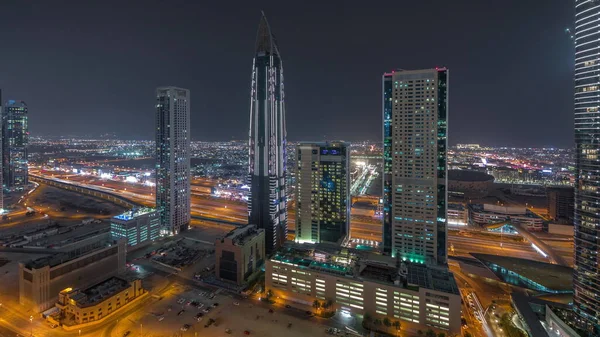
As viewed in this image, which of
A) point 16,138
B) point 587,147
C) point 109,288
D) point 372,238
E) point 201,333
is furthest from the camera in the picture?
point 16,138

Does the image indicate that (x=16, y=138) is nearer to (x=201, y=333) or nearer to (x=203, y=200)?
(x=203, y=200)

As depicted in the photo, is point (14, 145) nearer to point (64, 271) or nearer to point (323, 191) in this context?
point (64, 271)

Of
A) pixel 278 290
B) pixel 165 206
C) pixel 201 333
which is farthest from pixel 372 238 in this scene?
pixel 165 206

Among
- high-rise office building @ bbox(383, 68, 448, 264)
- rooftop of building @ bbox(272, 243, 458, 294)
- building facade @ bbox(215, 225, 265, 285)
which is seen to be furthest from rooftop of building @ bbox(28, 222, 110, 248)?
high-rise office building @ bbox(383, 68, 448, 264)

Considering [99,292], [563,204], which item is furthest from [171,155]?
[563,204]

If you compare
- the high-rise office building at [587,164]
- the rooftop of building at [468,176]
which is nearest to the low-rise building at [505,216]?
the rooftop of building at [468,176]

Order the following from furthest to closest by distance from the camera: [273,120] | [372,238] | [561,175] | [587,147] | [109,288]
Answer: [561,175] < [372,238] < [273,120] < [109,288] < [587,147]

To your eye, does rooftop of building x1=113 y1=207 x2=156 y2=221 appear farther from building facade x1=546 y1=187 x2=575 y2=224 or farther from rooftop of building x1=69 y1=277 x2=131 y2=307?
building facade x1=546 y1=187 x2=575 y2=224
